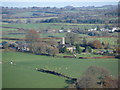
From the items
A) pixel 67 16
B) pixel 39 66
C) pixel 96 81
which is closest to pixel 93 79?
pixel 96 81

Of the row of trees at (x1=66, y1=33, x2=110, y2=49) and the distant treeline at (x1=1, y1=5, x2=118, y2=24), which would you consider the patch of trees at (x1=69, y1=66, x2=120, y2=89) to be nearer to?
the row of trees at (x1=66, y1=33, x2=110, y2=49)

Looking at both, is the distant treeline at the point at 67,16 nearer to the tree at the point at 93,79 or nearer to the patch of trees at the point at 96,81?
the tree at the point at 93,79

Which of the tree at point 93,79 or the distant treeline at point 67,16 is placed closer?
the tree at point 93,79

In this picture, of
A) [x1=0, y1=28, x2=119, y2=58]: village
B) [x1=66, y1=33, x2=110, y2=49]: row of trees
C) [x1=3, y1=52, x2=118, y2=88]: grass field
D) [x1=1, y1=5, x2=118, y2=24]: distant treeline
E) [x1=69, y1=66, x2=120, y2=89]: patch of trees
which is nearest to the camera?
[x1=69, y1=66, x2=120, y2=89]: patch of trees

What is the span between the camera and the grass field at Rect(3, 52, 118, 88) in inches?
305

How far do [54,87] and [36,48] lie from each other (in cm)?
515

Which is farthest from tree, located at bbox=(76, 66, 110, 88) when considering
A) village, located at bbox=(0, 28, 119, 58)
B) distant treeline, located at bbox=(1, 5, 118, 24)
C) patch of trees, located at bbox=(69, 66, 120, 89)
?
distant treeline, located at bbox=(1, 5, 118, 24)

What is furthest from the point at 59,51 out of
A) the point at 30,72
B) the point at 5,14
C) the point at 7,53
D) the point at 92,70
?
the point at 5,14

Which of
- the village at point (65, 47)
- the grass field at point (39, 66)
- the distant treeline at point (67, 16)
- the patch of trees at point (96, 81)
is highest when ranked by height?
the distant treeline at point (67, 16)

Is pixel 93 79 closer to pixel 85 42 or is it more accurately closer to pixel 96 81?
pixel 96 81

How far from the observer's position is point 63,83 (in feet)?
25.4

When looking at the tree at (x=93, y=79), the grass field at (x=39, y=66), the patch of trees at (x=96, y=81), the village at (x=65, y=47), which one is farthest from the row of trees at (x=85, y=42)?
the patch of trees at (x=96, y=81)

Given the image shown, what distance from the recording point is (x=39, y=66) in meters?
9.83

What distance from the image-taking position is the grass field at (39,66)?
7.75 m
